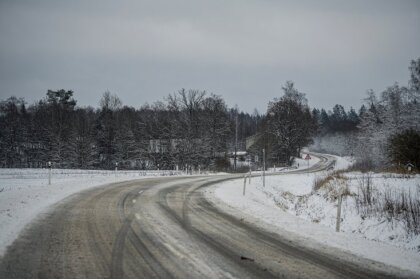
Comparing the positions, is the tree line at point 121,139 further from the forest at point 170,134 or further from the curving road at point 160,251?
the curving road at point 160,251

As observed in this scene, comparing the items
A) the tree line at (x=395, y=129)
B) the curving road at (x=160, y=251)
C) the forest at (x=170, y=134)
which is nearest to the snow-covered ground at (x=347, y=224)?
the curving road at (x=160, y=251)

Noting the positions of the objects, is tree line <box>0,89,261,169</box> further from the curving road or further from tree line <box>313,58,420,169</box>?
the curving road

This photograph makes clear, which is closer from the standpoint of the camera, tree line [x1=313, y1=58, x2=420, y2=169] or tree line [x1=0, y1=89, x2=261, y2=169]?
tree line [x1=313, y1=58, x2=420, y2=169]

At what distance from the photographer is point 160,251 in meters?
7.31

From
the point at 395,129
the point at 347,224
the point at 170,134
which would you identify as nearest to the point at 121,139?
the point at 170,134

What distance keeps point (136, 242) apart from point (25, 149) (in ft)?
196

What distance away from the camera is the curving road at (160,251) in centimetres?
617

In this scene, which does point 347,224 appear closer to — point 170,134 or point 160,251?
point 160,251

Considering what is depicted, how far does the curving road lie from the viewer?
617 cm

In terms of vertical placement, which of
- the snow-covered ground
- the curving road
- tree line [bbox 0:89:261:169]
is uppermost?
tree line [bbox 0:89:261:169]

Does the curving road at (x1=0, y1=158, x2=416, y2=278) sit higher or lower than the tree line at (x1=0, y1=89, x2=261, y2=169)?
lower

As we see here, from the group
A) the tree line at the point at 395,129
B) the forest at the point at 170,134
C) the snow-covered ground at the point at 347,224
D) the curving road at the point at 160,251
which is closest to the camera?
the curving road at the point at 160,251

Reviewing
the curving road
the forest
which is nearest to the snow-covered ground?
the curving road

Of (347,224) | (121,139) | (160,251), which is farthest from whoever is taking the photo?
(121,139)
